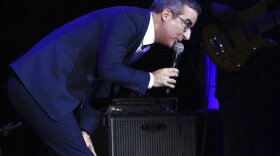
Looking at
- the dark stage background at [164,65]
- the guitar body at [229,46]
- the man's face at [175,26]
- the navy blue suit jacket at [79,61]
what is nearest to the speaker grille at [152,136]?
the dark stage background at [164,65]

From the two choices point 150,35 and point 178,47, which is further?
Result: point 178,47

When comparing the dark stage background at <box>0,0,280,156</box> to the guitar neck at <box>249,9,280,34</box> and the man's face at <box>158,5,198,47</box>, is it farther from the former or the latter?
the man's face at <box>158,5,198,47</box>

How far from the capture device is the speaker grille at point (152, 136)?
3.10m

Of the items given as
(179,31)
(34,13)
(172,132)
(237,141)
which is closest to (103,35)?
(179,31)

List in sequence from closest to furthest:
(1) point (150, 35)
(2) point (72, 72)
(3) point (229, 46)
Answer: (2) point (72, 72), (1) point (150, 35), (3) point (229, 46)

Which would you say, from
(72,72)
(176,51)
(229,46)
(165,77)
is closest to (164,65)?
(229,46)

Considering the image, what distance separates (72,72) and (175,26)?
1.55ft

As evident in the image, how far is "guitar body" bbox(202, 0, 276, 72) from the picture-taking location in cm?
316

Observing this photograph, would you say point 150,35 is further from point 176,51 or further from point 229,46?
point 229,46

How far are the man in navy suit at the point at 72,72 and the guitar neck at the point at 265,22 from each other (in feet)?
4.56

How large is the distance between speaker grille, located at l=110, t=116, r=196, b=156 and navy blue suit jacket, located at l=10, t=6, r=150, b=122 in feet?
3.98

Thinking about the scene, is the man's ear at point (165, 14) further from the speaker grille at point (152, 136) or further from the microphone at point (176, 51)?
the speaker grille at point (152, 136)

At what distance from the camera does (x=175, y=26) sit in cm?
205

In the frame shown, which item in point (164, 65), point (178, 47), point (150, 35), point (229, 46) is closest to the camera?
point (150, 35)
